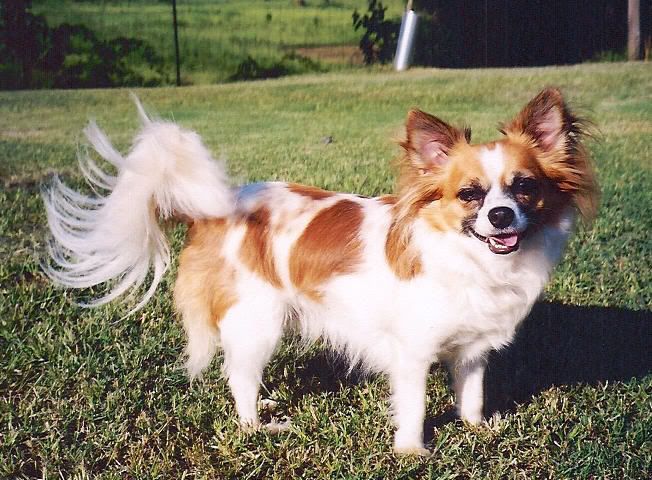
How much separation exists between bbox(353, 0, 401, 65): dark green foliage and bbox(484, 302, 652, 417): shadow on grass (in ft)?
17.8

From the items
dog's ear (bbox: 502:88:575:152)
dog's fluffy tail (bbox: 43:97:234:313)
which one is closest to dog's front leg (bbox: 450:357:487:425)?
dog's ear (bbox: 502:88:575:152)

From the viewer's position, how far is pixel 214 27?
8.97m

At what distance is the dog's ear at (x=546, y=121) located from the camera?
2.61 m

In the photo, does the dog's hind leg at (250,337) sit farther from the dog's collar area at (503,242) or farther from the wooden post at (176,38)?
the wooden post at (176,38)

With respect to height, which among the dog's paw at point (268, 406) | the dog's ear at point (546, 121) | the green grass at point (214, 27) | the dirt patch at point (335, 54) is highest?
the green grass at point (214, 27)

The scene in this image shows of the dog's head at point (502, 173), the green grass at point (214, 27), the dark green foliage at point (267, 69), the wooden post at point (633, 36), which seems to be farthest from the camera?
the dark green foliage at point (267, 69)

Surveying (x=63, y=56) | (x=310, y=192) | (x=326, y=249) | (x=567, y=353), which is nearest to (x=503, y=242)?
(x=326, y=249)

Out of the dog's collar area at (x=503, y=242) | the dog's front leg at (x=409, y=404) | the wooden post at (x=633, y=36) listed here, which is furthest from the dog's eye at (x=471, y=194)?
the wooden post at (x=633, y=36)

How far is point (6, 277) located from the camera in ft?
14.0

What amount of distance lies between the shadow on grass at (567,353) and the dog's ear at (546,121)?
121cm

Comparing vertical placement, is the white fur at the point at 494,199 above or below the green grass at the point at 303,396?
above

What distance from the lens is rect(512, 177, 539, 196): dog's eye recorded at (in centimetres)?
251

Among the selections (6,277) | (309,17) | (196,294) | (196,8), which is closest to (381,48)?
(309,17)

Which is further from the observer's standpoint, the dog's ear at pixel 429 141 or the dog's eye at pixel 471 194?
the dog's ear at pixel 429 141
